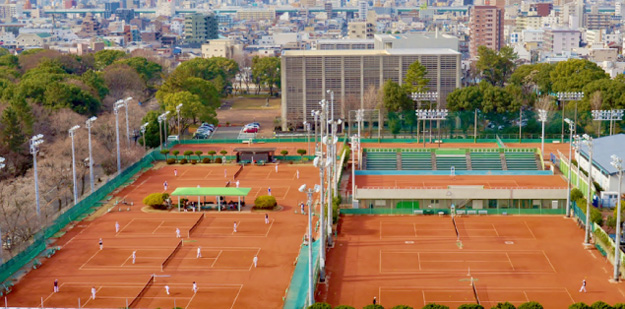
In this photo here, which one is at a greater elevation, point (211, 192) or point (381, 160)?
point (211, 192)

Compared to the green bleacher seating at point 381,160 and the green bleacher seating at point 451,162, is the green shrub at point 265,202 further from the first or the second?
the green bleacher seating at point 451,162

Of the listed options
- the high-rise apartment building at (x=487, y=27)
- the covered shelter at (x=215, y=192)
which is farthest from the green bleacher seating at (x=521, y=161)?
the high-rise apartment building at (x=487, y=27)

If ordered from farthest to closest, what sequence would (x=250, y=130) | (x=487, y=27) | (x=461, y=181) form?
(x=487, y=27)
(x=250, y=130)
(x=461, y=181)

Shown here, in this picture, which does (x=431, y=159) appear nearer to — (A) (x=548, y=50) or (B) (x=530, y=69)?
(B) (x=530, y=69)

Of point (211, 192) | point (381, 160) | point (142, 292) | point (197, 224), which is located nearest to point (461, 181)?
point (381, 160)

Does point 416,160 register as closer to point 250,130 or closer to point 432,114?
point 432,114

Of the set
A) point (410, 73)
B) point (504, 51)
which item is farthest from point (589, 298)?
point (504, 51)

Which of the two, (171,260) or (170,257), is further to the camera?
(170,257)
